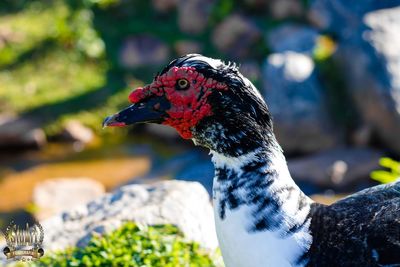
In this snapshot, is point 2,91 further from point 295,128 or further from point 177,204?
point 177,204

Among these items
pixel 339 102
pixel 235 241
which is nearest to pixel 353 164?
pixel 339 102

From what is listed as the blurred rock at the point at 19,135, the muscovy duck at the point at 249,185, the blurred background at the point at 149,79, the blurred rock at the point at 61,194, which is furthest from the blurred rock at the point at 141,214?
the blurred rock at the point at 19,135

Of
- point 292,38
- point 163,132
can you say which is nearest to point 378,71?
point 292,38

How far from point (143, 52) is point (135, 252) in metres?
5.81

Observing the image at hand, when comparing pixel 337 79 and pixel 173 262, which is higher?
pixel 337 79

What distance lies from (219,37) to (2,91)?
2876 mm

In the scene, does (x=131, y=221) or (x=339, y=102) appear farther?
(x=339, y=102)

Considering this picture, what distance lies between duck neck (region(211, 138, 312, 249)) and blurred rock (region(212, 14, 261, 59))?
634 centimetres

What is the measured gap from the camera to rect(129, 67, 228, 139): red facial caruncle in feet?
9.23

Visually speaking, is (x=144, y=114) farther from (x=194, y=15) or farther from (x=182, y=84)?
(x=194, y=15)

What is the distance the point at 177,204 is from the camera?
14.3 ft

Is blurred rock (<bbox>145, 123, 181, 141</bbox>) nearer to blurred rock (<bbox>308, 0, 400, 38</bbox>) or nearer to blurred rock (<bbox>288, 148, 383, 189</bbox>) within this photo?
blurred rock (<bbox>288, 148, 383, 189</bbox>)

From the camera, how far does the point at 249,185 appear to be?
280 centimetres

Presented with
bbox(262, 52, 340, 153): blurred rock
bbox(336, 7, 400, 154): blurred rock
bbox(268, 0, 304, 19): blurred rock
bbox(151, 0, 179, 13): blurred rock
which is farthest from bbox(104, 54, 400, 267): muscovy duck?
bbox(151, 0, 179, 13): blurred rock
